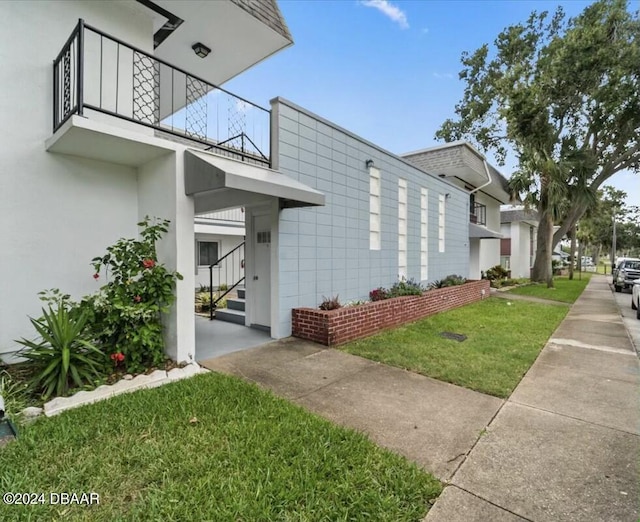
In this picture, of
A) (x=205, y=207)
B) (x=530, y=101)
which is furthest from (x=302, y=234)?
(x=530, y=101)

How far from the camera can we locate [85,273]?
16.8ft

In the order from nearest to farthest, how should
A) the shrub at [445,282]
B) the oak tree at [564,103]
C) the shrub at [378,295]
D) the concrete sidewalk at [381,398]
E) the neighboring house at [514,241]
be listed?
the concrete sidewalk at [381,398] < the shrub at [378,295] < the shrub at [445,282] < the oak tree at [564,103] < the neighboring house at [514,241]

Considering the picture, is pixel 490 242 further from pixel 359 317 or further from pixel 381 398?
pixel 381 398

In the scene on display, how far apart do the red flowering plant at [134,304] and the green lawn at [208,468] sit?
104 cm

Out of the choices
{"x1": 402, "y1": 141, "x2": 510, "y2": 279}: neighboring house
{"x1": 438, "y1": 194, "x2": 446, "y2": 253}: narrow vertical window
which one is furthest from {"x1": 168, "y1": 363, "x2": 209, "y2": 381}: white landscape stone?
{"x1": 402, "y1": 141, "x2": 510, "y2": 279}: neighboring house

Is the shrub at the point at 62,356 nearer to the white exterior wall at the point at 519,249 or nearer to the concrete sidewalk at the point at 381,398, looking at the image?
the concrete sidewalk at the point at 381,398

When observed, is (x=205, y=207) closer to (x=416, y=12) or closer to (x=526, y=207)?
(x=416, y=12)

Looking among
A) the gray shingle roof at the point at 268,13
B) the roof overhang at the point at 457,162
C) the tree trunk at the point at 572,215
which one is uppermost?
the gray shingle roof at the point at 268,13

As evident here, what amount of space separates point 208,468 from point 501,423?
299cm

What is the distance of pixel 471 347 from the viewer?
642 cm

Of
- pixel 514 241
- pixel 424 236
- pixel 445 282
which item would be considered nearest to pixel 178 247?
pixel 424 236

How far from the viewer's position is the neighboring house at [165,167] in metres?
4.52

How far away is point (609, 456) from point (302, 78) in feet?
45.1

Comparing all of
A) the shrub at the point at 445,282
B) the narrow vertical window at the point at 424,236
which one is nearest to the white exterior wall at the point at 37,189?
the narrow vertical window at the point at 424,236
